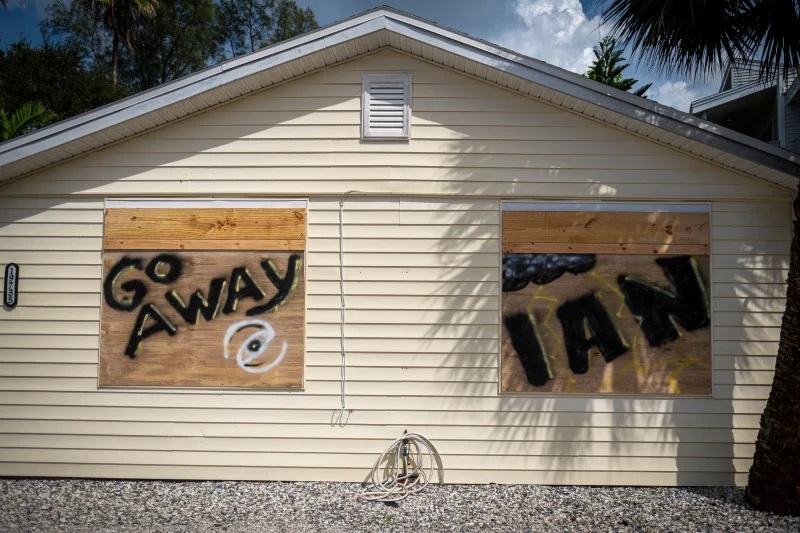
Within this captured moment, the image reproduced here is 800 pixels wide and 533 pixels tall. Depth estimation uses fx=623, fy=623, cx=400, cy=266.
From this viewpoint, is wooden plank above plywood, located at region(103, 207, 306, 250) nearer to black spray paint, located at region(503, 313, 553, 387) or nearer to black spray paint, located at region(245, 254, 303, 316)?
black spray paint, located at region(245, 254, 303, 316)

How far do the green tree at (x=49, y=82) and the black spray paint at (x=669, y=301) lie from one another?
1752 centimetres

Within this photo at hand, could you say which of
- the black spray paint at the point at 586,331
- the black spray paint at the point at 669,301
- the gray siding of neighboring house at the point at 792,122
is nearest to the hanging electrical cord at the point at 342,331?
the black spray paint at the point at 586,331

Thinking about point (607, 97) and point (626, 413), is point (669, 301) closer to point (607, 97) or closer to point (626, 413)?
point (626, 413)

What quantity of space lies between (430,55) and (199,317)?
359cm

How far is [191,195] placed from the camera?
6469 mm

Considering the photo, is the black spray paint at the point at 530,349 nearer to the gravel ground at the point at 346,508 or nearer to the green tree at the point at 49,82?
the gravel ground at the point at 346,508

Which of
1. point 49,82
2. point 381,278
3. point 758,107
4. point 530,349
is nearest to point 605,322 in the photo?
point 530,349

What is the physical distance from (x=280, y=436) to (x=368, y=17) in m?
4.28

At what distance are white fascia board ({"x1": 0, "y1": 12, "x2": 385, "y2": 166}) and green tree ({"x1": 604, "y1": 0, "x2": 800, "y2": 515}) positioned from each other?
266 cm

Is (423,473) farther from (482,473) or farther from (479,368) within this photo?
(479,368)

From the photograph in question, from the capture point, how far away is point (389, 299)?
6.36 meters

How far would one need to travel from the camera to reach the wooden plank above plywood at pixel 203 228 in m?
6.41

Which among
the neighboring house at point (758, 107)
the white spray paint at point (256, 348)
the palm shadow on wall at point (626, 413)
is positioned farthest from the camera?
the neighboring house at point (758, 107)

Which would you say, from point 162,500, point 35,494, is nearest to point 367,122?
point 162,500
